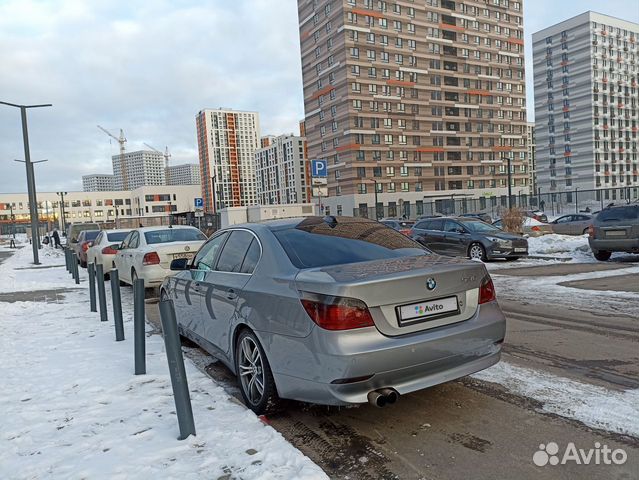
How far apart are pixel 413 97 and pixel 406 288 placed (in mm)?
83957

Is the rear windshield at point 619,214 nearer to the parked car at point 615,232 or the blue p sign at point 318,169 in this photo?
the parked car at point 615,232

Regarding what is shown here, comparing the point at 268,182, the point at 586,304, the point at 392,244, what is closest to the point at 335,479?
the point at 392,244

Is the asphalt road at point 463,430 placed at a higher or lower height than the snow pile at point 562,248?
higher

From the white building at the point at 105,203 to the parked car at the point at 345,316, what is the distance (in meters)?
126

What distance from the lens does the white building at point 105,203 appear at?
129 metres

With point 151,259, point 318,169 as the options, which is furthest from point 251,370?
point 318,169

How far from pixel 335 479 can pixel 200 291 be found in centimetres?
269

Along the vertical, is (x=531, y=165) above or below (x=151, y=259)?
above

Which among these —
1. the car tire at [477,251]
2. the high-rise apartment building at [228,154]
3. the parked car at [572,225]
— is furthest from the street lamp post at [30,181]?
the high-rise apartment building at [228,154]

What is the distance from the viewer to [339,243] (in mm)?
4281

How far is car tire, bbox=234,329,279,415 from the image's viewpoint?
3.85 meters

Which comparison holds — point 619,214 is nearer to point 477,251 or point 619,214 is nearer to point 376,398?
point 477,251

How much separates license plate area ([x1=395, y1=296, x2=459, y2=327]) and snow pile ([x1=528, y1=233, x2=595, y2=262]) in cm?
1271

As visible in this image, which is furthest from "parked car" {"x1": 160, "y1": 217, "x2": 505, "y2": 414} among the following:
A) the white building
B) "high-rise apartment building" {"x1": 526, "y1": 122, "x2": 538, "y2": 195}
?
the white building
